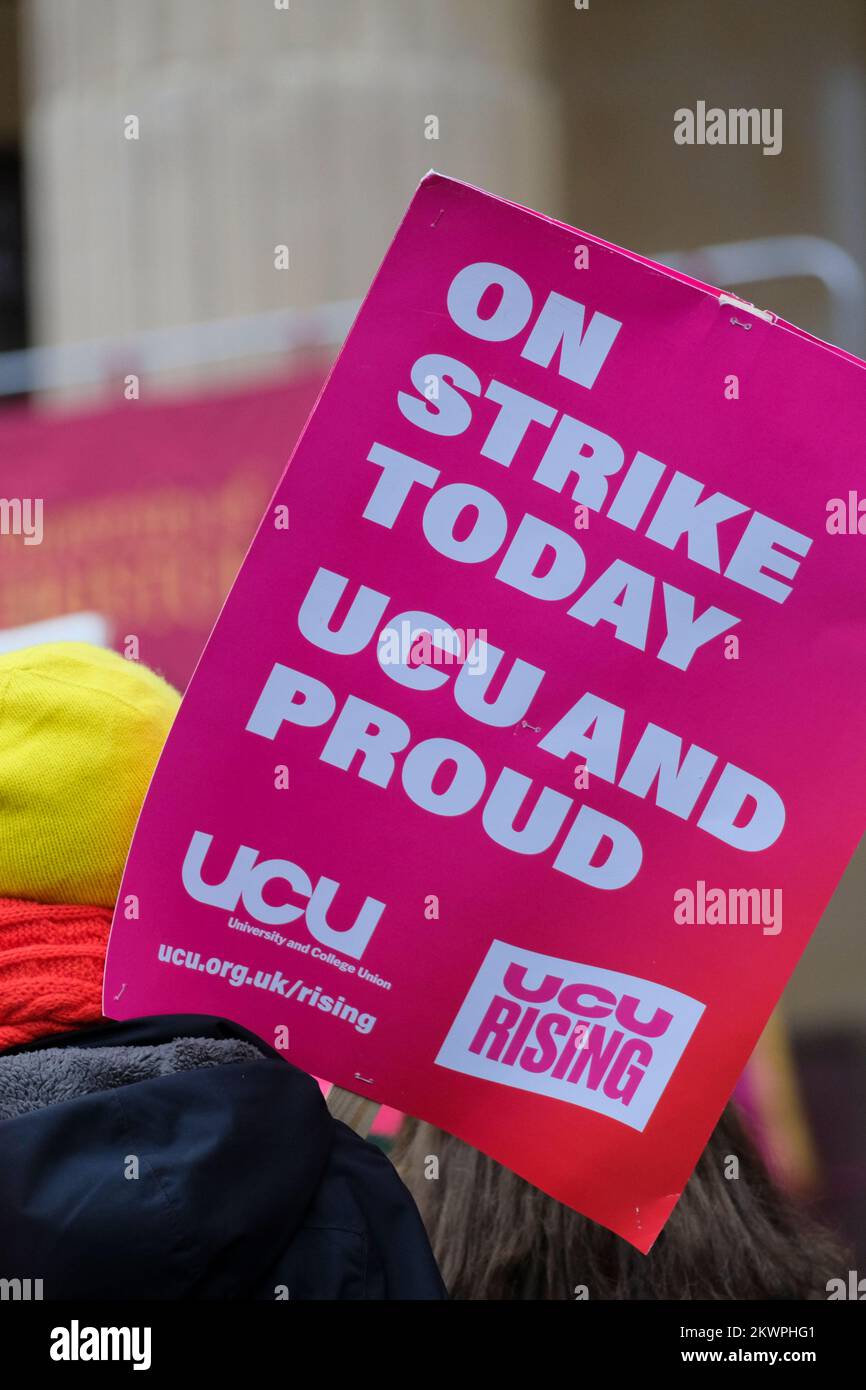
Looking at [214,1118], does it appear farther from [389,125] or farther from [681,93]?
[681,93]

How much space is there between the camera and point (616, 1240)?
193 cm

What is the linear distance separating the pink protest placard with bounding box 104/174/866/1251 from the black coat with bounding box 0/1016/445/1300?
0.11m

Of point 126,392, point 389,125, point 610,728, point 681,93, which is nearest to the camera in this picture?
point 610,728

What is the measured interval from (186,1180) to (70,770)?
43 cm

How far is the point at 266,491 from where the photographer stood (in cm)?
357

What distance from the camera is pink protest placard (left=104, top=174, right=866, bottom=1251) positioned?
1647 millimetres

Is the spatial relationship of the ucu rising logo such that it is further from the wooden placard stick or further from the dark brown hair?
the dark brown hair

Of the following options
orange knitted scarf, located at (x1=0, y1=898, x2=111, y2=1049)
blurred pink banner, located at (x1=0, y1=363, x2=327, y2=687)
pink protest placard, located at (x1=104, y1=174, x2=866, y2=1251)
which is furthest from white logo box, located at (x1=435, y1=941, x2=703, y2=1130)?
blurred pink banner, located at (x1=0, y1=363, x2=327, y2=687)

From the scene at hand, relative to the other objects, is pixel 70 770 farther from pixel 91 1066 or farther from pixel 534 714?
pixel 534 714

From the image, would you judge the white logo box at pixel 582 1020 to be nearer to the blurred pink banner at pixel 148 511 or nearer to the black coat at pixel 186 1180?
the black coat at pixel 186 1180

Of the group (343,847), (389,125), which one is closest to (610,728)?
(343,847)

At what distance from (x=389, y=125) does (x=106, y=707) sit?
3.24 m

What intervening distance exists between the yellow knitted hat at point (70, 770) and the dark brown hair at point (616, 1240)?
53 cm
